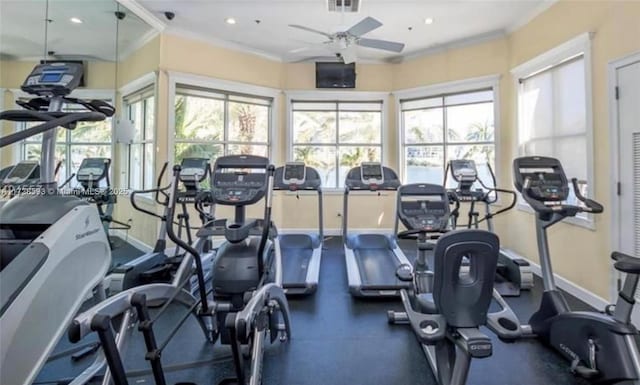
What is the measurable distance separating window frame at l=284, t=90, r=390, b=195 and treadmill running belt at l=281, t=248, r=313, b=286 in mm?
1875

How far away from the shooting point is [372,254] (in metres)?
4.68

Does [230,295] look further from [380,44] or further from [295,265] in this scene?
[380,44]

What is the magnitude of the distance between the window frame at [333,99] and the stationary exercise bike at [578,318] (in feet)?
12.6

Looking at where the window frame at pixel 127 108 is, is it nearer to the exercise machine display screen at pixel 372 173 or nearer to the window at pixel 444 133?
the exercise machine display screen at pixel 372 173

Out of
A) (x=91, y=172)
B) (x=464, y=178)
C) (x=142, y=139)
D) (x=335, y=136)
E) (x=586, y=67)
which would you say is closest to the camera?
(x=586, y=67)

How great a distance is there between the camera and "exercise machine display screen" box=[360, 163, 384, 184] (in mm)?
4766

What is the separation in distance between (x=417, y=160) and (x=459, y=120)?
101 cm

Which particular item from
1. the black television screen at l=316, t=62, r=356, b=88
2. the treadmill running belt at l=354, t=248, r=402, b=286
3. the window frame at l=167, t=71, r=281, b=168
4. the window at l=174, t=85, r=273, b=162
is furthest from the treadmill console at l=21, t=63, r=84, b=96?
the black television screen at l=316, t=62, r=356, b=88

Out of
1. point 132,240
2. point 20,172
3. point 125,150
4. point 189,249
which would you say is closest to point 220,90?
point 125,150

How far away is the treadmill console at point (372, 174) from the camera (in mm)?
4754

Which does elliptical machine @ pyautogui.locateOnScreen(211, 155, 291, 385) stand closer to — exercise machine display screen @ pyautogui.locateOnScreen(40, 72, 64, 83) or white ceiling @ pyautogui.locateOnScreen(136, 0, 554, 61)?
exercise machine display screen @ pyautogui.locateOnScreen(40, 72, 64, 83)

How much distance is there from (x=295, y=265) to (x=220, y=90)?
10.7 ft

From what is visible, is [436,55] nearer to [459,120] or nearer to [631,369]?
[459,120]

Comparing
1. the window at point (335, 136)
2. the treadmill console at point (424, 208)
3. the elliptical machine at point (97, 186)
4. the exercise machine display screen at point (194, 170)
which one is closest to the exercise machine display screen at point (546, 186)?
the treadmill console at point (424, 208)
